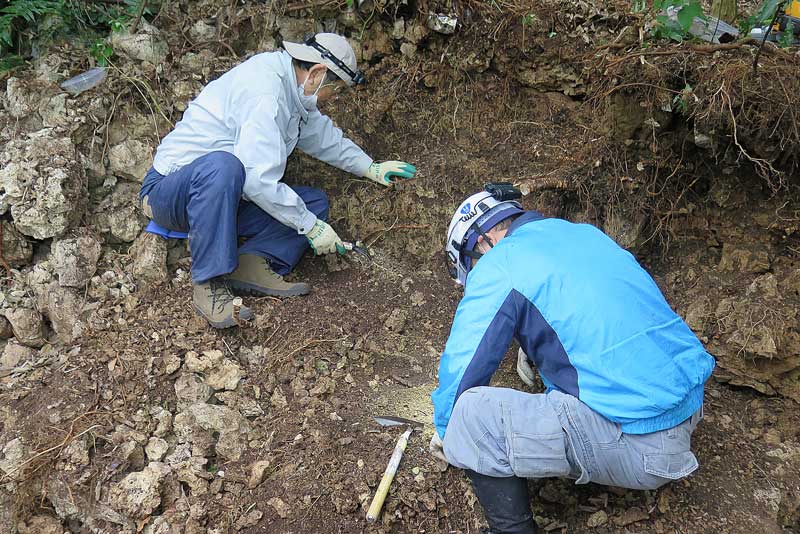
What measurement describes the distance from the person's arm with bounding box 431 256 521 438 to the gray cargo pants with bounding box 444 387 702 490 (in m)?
0.06

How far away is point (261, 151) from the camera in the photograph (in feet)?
8.93

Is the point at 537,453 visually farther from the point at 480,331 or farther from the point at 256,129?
the point at 256,129

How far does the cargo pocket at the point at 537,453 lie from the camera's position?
181 cm

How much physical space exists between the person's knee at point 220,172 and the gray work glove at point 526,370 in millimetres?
1537

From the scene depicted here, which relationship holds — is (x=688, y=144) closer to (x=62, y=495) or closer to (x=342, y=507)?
(x=342, y=507)

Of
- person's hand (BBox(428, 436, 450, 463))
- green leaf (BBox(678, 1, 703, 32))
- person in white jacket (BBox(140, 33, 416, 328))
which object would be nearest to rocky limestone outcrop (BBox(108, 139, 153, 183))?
person in white jacket (BBox(140, 33, 416, 328))

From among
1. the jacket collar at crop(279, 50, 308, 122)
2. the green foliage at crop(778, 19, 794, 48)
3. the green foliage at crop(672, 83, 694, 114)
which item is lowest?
the jacket collar at crop(279, 50, 308, 122)

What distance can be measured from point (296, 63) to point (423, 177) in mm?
989

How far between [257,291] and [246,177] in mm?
653

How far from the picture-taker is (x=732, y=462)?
2283 mm

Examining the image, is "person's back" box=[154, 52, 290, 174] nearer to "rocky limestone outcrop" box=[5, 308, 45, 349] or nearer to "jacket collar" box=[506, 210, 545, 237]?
"rocky limestone outcrop" box=[5, 308, 45, 349]

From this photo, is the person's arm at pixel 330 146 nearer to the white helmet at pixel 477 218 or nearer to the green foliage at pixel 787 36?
the white helmet at pixel 477 218

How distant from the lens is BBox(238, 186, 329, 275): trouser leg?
10.1 ft

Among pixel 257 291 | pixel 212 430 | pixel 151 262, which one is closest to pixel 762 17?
pixel 257 291
